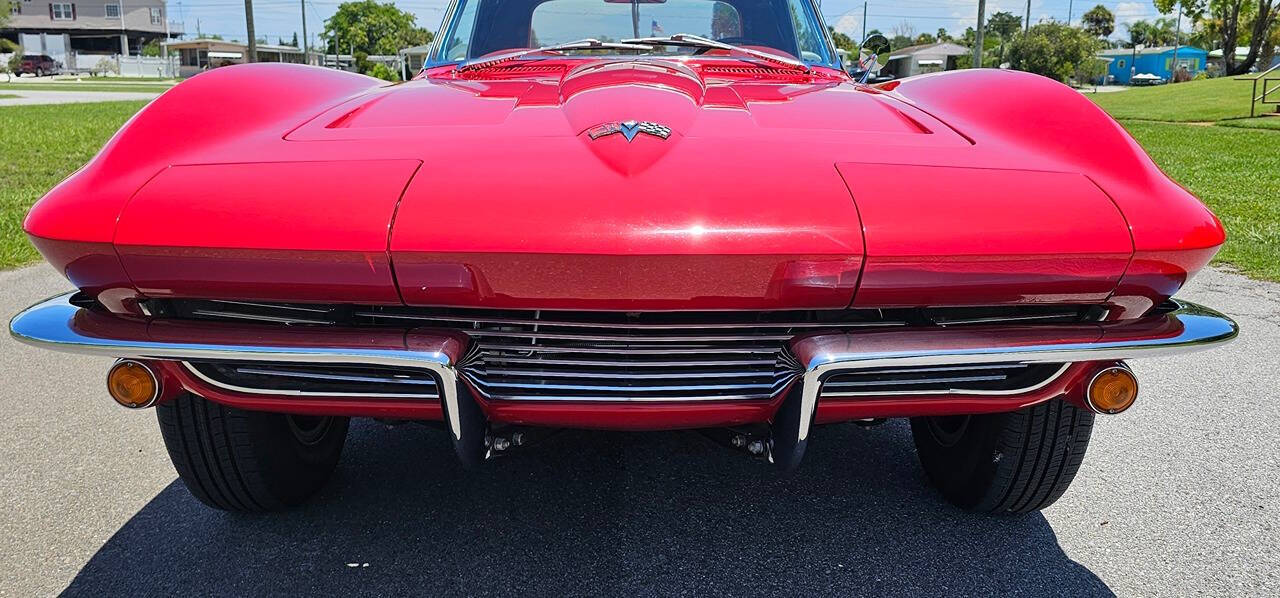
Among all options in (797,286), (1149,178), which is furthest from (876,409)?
(1149,178)

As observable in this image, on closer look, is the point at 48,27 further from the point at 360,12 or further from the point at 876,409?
the point at 876,409

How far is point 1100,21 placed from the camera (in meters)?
88.1

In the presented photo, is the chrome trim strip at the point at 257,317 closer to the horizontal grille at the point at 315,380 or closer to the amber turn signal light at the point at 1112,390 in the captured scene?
the horizontal grille at the point at 315,380

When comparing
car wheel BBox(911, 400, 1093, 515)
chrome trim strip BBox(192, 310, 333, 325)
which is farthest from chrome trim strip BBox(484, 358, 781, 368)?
car wheel BBox(911, 400, 1093, 515)

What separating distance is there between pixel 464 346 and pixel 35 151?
10.6 m

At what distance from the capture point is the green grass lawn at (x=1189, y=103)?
20.3 meters

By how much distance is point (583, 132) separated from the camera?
70.3 inches

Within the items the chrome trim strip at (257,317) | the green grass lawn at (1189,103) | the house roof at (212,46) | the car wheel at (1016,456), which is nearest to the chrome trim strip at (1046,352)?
the car wheel at (1016,456)

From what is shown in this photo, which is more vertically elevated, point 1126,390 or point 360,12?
point 360,12

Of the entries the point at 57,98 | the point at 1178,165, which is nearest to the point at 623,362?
the point at 1178,165

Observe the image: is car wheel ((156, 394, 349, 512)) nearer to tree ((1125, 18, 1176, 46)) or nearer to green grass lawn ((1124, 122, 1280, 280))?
green grass lawn ((1124, 122, 1280, 280))

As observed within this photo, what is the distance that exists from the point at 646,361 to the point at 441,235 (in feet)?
1.45

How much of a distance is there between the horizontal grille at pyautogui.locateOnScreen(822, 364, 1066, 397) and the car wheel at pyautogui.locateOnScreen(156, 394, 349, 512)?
4.24 ft

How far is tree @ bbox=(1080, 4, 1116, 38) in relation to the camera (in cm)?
8750
